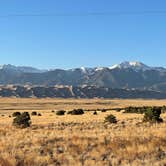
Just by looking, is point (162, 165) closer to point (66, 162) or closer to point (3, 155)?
point (66, 162)

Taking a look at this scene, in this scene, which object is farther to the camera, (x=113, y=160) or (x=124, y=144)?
(x=124, y=144)

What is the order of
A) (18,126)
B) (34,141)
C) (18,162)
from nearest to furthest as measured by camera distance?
(18,162)
(34,141)
(18,126)

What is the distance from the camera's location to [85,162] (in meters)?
16.3

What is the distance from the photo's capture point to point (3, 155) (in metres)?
17.3

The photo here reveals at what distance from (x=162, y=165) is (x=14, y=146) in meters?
7.09

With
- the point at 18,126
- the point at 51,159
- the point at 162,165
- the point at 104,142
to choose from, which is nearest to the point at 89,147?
the point at 104,142

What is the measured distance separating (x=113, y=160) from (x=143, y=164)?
119 centimetres

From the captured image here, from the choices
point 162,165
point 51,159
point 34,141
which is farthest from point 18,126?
point 162,165

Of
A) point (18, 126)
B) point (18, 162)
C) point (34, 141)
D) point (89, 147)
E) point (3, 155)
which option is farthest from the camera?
point (18, 126)

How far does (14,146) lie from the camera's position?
65.5 feet

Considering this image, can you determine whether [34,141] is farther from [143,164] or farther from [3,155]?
[143,164]

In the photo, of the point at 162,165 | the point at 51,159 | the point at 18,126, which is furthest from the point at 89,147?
the point at 18,126

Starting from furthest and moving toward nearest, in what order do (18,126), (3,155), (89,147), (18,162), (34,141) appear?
1. (18,126)
2. (34,141)
3. (89,147)
4. (3,155)
5. (18,162)

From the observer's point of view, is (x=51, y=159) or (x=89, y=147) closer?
(x=51, y=159)
